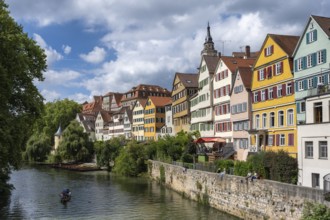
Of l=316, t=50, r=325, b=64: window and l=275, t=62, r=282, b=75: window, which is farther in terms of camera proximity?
l=275, t=62, r=282, b=75: window

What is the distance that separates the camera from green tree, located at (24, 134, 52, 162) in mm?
90000

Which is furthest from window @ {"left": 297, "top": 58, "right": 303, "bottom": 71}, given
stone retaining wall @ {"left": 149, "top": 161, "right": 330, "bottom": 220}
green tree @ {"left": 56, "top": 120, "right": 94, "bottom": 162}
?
green tree @ {"left": 56, "top": 120, "right": 94, "bottom": 162}

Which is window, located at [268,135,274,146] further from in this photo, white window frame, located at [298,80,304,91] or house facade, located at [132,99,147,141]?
house facade, located at [132,99,147,141]

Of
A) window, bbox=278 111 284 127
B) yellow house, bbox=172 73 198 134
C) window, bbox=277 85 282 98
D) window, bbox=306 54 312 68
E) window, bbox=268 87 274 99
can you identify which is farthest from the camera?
yellow house, bbox=172 73 198 134

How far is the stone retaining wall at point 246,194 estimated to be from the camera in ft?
77.8

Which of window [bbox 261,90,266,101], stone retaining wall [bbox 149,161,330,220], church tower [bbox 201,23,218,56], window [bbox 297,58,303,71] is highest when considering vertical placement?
church tower [bbox 201,23,218,56]

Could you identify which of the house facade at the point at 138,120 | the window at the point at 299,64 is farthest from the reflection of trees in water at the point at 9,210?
the house facade at the point at 138,120

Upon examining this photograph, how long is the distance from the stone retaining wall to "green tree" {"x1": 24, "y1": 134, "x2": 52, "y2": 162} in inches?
2094

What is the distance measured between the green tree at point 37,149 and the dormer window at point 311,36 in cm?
6848

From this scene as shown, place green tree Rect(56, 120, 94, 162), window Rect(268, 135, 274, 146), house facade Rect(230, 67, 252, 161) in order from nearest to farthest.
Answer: window Rect(268, 135, 274, 146)
house facade Rect(230, 67, 252, 161)
green tree Rect(56, 120, 94, 162)

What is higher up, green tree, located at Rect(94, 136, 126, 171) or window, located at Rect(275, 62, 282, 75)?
window, located at Rect(275, 62, 282, 75)

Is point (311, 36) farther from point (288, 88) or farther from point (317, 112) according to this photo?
point (317, 112)

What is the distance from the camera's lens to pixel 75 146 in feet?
269

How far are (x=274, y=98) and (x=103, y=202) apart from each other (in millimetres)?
18067
